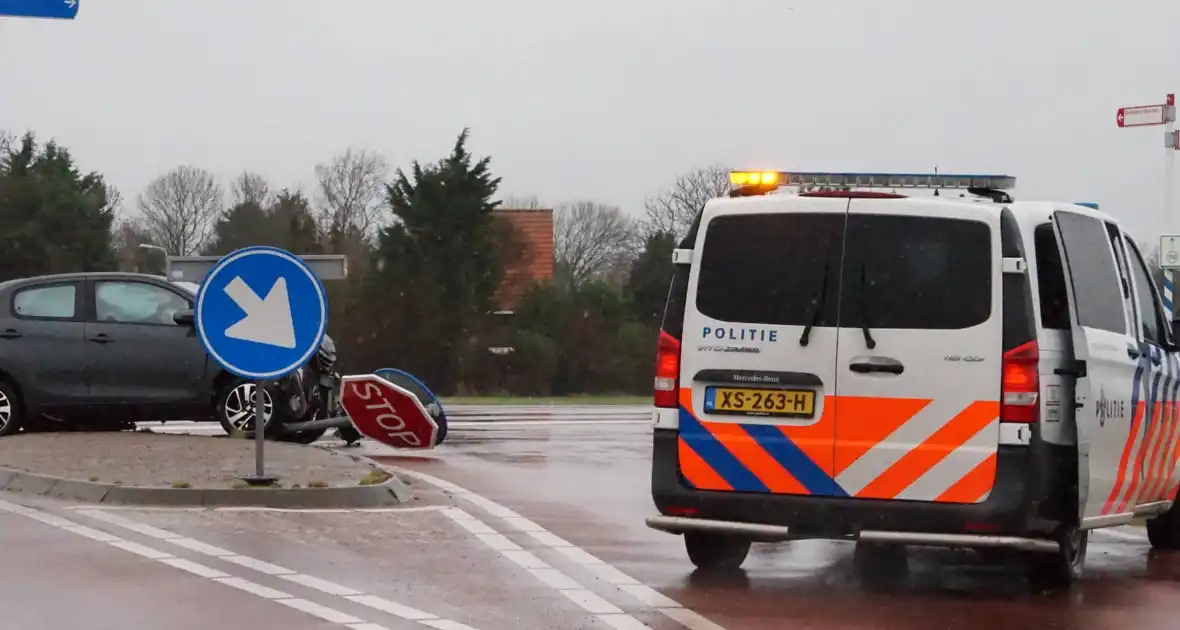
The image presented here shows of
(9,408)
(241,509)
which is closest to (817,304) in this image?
(241,509)

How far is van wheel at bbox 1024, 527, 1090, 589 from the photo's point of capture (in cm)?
852

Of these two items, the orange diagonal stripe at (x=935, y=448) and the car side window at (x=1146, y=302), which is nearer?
the orange diagonal stripe at (x=935, y=448)

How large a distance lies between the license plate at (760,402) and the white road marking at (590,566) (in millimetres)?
963

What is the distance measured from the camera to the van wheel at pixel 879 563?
29.7ft

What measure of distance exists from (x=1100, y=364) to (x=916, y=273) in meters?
1.17

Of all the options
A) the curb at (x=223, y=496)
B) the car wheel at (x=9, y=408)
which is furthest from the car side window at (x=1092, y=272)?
the car wheel at (x=9, y=408)

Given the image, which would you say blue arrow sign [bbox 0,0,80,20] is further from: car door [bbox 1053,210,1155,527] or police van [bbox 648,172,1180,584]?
car door [bbox 1053,210,1155,527]

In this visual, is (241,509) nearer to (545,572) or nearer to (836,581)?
(545,572)

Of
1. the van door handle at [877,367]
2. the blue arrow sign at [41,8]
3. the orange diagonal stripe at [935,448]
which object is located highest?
the blue arrow sign at [41,8]

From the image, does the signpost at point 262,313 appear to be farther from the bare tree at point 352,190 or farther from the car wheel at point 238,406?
the bare tree at point 352,190

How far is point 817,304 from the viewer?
27.2 ft

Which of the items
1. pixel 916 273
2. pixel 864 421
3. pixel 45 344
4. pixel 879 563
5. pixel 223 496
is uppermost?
pixel 916 273

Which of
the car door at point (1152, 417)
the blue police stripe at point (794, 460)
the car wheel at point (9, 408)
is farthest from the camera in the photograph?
the car wheel at point (9, 408)

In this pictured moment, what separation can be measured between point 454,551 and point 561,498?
126 inches
